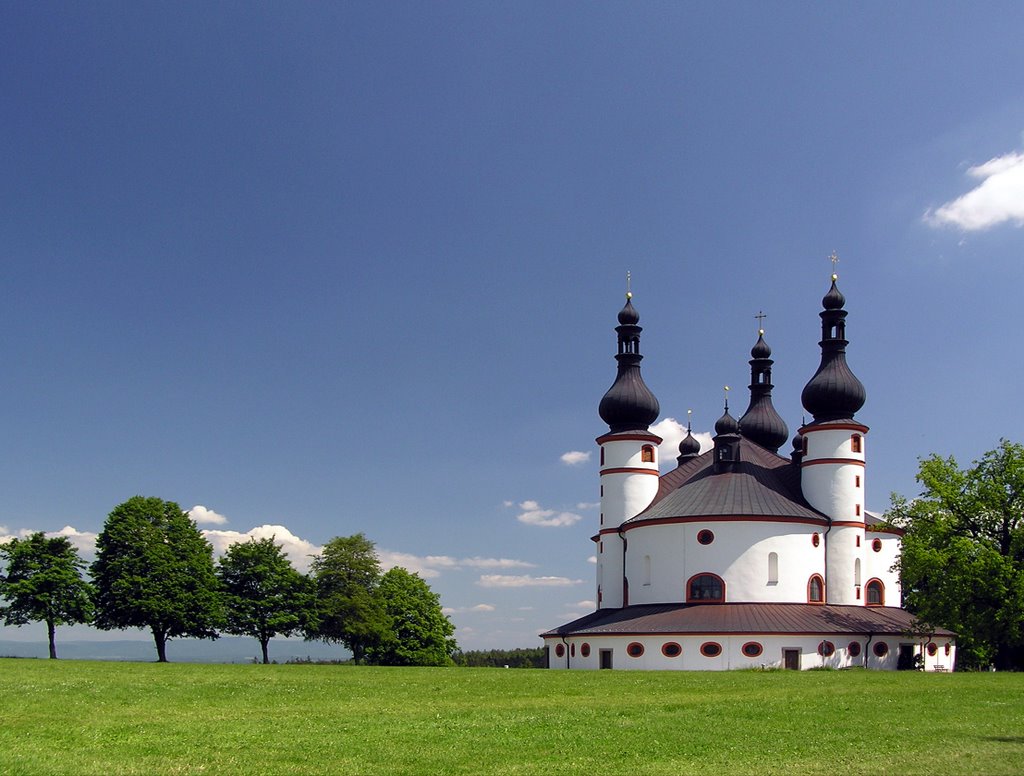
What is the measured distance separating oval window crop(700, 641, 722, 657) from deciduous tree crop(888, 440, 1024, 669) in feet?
34.1

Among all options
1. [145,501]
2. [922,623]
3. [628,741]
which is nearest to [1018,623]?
[922,623]

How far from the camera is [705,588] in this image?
201ft

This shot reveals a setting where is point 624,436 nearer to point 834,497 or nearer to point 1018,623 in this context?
point 834,497

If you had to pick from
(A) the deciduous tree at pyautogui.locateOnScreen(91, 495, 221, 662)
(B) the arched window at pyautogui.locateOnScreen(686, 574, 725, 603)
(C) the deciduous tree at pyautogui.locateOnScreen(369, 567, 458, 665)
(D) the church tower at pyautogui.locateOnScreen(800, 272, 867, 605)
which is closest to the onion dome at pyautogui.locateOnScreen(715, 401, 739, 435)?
(D) the church tower at pyautogui.locateOnScreen(800, 272, 867, 605)

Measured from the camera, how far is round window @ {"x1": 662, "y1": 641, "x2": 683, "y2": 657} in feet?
186

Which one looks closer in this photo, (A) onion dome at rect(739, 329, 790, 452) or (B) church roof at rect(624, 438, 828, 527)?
(B) church roof at rect(624, 438, 828, 527)

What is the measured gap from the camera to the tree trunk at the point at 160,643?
64.1 m

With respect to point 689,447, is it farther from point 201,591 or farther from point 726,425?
point 201,591

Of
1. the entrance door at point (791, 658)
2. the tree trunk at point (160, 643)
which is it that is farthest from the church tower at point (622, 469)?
the tree trunk at point (160, 643)

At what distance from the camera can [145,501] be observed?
66000mm

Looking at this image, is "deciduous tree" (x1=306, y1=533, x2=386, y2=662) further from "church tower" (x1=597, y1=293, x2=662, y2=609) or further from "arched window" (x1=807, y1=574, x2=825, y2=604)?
"arched window" (x1=807, y1=574, x2=825, y2=604)

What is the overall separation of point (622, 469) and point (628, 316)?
10926 mm

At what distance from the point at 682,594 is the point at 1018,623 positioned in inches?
730

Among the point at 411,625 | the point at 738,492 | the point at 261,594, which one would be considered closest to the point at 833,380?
the point at 738,492
